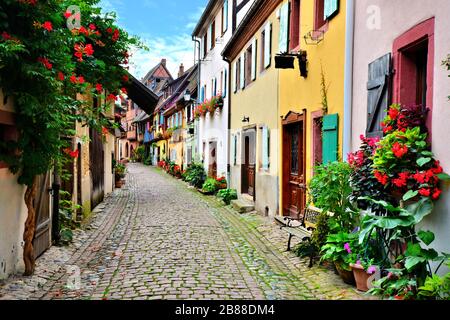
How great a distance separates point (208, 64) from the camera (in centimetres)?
2286

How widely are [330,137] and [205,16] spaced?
17260mm

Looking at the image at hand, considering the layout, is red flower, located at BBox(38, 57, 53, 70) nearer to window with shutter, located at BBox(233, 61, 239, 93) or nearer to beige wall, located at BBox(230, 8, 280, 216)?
beige wall, located at BBox(230, 8, 280, 216)

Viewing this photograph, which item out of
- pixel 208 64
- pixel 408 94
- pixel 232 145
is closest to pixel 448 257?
pixel 408 94

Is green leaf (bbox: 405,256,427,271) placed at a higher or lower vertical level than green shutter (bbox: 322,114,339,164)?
lower

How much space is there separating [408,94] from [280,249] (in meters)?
3.70

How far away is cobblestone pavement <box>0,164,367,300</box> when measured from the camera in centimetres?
521

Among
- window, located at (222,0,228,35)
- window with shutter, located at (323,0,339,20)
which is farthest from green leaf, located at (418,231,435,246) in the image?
window, located at (222,0,228,35)

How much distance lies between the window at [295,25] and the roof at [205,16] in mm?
10647

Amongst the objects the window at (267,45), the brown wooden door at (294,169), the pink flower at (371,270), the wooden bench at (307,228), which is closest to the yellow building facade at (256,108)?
the window at (267,45)

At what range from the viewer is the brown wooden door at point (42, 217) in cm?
677

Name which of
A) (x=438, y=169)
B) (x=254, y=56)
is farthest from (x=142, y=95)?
(x=438, y=169)

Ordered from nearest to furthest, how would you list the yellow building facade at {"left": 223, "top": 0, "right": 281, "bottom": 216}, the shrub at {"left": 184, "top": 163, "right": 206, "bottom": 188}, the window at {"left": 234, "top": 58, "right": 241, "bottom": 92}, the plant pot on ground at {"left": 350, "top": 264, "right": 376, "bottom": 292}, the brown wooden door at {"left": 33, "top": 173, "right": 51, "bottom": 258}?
the plant pot on ground at {"left": 350, "top": 264, "right": 376, "bottom": 292} < the brown wooden door at {"left": 33, "top": 173, "right": 51, "bottom": 258} < the yellow building facade at {"left": 223, "top": 0, "right": 281, "bottom": 216} < the window at {"left": 234, "top": 58, "right": 241, "bottom": 92} < the shrub at {"left": 184, "top": 163, "right": 206, "bottom": 188}

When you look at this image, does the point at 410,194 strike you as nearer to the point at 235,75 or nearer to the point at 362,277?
the point at 362,277

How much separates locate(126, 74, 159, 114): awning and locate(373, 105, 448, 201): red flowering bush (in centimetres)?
1127
